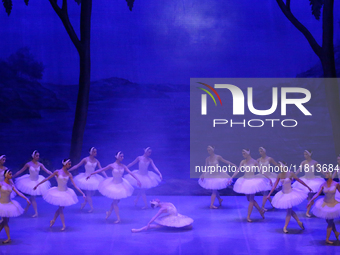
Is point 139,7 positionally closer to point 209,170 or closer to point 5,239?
point 209,170

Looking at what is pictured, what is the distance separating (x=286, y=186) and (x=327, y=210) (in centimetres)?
94

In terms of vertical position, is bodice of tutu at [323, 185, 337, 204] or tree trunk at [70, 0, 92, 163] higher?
tree trunk at [70, 0, 92, 163]

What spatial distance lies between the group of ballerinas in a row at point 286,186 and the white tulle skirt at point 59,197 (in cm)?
309

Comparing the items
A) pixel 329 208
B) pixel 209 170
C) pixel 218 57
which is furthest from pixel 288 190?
pixel 218 57

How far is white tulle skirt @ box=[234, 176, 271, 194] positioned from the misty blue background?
8.00 ft

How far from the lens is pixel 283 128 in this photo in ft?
32.3

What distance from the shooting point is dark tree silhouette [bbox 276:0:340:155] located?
9.85 m

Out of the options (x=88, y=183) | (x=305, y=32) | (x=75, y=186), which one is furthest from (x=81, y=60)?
(x=305, y=32)

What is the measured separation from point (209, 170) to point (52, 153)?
4.47 meters

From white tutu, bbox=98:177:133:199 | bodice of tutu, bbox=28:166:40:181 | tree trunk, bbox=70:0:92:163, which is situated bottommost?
white tutu, bbox=98:177:133:199

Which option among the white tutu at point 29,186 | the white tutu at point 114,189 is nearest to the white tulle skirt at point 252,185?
the white tutu at point 114,189

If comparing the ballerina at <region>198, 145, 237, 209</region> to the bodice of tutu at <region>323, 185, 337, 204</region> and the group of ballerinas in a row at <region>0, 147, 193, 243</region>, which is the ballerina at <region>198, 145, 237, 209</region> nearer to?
the group of ballerinas in a row at <region>0, 147, 193, 243</region>

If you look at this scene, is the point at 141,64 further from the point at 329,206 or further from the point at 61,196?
the point at 329,206

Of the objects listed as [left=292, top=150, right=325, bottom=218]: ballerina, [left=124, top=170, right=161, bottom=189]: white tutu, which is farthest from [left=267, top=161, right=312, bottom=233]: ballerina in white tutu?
[left=124, top=170, right=161, bottom=189]: white tutu
